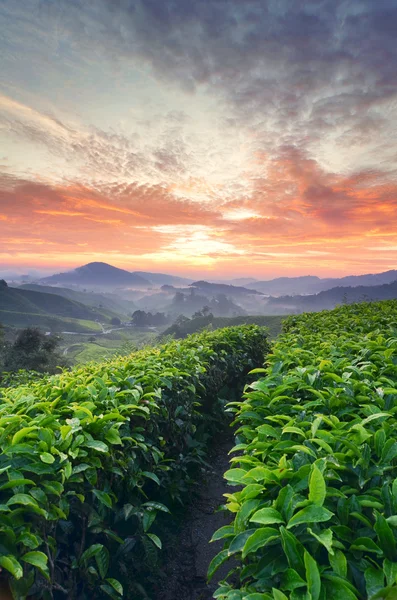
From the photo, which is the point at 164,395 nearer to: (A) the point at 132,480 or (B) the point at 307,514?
(A) the point at 132,480

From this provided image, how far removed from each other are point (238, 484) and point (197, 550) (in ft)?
6.62

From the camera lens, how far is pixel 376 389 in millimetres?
2641

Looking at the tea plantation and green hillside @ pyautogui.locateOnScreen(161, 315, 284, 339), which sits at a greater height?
the tea plantation

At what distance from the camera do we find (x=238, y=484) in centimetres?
210

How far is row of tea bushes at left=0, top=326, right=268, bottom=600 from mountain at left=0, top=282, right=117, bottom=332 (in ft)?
360

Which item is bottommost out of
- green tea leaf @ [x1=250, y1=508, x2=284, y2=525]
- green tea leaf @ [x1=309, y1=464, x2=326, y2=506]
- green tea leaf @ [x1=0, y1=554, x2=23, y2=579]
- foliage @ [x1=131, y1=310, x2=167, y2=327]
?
foliage @ [x1=131, y1=310, x2=167, y2=327]

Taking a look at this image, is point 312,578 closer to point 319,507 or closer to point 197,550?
point 319,507

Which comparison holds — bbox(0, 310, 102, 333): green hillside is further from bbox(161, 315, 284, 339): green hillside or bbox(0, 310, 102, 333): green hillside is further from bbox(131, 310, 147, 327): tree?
bbox(161, 315, 284, 339): green hillside

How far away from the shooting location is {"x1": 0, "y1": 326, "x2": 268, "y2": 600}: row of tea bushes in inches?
73.1

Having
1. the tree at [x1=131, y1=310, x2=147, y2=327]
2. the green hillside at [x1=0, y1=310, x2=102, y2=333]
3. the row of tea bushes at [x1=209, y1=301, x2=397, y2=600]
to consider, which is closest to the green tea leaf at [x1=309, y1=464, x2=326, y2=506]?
the row of tea bushes at [x1=209, y1=301, x2=397, y2=600]

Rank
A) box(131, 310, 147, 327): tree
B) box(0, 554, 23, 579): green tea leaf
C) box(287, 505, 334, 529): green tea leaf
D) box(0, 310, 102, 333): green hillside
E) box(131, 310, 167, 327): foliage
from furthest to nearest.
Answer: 1. box(131, 310, 167, 327): foliage
2. box(131, 310, 147, 327): tree
3. box(0, 310, 102, 333): green hillside
4. box(0, 554, 23, 579): green tea leaf
5. box(287, 505, 334, 529): green tea leaf

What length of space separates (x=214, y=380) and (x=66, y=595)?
3511mm

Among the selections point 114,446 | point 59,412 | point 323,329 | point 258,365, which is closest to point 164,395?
point 114,446

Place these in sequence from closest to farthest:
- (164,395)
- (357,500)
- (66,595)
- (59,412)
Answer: (357,500), (66,595), (59,412), (164,395)
